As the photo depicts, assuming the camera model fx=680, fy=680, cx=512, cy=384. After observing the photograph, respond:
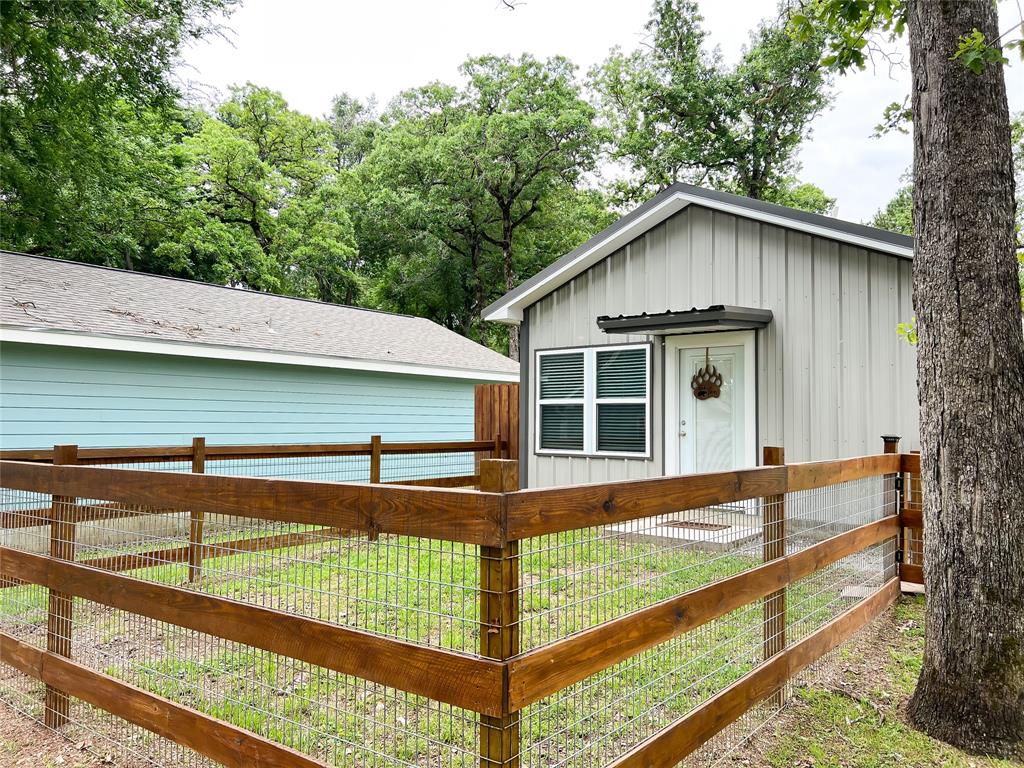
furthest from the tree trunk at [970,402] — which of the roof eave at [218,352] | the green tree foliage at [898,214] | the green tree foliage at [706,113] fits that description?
the green tree foliage at [898,214]

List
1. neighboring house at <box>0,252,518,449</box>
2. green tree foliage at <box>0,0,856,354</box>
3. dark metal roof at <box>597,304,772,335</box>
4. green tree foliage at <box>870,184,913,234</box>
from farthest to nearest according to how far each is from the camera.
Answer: green tree foliage at <box>870,184,913,234</box> < green tree foliage at <box>0,0,856,354</box> < neighboring house at <box>0,252,518,449</box> < dark metal roof at <box>597,304,772,335</box>

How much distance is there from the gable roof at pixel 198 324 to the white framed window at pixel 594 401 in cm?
346

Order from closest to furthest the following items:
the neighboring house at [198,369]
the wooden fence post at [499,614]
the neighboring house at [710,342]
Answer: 1. the wooden fence post at [499,614]
2. the neighboring house at [710,342]
3. the neighboring house at [198,369]

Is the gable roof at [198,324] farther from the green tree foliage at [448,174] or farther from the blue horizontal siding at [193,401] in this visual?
the green tree foliage at [448,174]

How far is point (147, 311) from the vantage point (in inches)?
374

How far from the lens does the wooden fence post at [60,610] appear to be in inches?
130

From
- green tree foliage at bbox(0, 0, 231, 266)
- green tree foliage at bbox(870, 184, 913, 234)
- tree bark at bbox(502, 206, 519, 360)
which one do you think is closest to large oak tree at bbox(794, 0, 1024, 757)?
green tree foliage at bbox(0, 0, 231, 266)

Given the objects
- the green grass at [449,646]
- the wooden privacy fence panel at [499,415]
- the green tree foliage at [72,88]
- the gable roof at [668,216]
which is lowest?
the green grass at [449,646]

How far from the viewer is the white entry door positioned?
754 centimetres

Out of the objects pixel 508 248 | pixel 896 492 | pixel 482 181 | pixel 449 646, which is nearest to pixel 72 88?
pixel 449 646

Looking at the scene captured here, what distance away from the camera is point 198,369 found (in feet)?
30.3

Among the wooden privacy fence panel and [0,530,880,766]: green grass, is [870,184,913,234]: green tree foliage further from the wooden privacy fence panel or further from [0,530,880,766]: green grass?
[0,530,880,766]: green grass

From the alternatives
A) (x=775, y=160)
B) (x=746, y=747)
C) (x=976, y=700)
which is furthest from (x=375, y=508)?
(x=775, y=160)

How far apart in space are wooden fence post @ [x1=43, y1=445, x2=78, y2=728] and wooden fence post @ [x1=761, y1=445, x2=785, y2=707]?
10.9 feet
